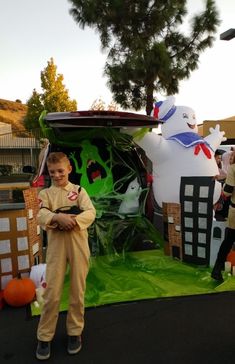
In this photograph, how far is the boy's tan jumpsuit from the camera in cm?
303

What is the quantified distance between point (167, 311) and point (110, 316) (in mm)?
589

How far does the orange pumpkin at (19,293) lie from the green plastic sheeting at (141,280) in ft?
0.38

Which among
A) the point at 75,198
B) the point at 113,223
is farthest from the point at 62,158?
the point at 113,223

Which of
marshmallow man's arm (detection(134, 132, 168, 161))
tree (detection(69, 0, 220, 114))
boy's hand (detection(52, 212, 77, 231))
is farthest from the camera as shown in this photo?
tree (detection(69, 0, 220, 114))

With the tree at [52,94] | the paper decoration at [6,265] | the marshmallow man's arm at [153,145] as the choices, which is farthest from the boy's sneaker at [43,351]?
the tree at [52,94]

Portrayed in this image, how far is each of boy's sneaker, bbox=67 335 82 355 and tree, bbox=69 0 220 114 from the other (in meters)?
14.1

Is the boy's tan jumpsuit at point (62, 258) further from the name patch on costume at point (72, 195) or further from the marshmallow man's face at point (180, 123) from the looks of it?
the marshmallow man's face at point (180, 123)

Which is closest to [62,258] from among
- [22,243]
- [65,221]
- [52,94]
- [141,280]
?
[65,221]

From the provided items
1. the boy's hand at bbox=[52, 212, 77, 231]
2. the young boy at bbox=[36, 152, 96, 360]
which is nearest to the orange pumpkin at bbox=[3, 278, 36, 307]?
the young boy at bbox=[36, 152, 96, 360]

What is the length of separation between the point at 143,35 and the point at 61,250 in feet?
51.4

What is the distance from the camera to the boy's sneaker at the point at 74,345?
3.11m

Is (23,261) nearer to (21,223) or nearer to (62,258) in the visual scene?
(21,223)

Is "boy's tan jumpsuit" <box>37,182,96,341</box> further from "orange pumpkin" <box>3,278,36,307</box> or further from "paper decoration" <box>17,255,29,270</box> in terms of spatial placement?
"paper decoration" <box>17,255,29,270</box>

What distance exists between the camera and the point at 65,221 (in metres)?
2.94
